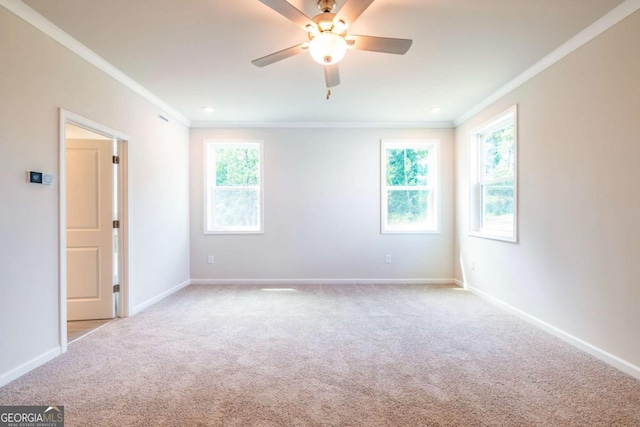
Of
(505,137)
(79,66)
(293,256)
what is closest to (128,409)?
(79,66)

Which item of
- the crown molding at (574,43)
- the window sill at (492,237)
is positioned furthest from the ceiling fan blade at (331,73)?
the window sill at (492,237)

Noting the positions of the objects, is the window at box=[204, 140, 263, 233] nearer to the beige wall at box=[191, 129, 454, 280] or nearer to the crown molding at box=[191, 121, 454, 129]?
the beige wall at box=[191, 129, 454, 280]

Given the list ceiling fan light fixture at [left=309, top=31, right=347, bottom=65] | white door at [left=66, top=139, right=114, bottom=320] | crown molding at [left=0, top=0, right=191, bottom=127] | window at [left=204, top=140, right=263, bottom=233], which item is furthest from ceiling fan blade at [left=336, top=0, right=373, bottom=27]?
window at [left=204, top=140, right=263, bottom=233]

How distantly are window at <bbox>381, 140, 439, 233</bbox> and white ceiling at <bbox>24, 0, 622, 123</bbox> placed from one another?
102cm

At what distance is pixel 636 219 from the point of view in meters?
2.15

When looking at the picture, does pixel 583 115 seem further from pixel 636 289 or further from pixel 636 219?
pixel 636 289

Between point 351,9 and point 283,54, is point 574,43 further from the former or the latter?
point 283,54

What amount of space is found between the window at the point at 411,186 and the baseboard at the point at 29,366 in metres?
4.15

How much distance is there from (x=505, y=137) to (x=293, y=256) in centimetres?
333

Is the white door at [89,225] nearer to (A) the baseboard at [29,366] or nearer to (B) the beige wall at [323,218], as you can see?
(A) the baseboard at [29,366]

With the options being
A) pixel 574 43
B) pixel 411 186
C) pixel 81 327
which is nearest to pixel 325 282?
pixel 411 186

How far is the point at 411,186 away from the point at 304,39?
3.13m

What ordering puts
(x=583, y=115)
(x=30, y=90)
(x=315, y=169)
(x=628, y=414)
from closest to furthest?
(x=628, y=414), (x=30, y=90), (x=583, y=115), (x=315, y=169)

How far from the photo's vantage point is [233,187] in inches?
198
